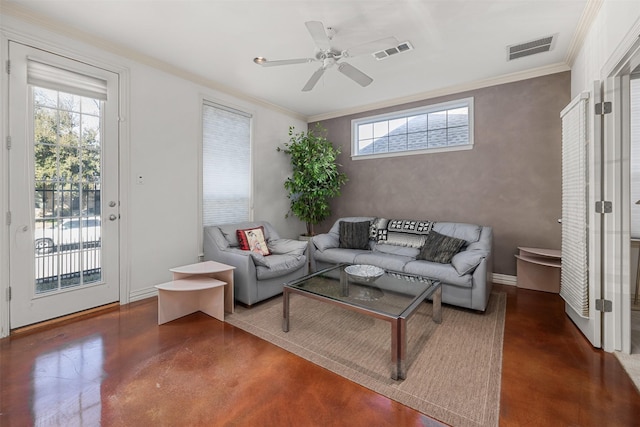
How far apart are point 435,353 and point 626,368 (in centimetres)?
122

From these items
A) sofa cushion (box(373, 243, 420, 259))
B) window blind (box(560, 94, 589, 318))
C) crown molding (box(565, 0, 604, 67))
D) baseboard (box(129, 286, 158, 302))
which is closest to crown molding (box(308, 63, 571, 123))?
crown molding (box(565, 0, 604, 67))

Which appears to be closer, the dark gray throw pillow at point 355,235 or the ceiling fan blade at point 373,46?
the ceiling fan blade at point 373,46

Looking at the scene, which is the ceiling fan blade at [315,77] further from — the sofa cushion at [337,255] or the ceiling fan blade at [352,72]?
the sofa cushion at [337,255]

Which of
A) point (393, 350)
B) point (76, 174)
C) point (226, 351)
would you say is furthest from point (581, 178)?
point (76, 174)

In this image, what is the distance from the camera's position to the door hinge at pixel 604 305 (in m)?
2.09

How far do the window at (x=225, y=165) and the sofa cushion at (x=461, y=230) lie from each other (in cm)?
293

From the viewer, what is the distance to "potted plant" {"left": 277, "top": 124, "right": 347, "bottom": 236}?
4609 mm

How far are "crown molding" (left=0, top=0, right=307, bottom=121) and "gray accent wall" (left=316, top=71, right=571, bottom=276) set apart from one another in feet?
9.01

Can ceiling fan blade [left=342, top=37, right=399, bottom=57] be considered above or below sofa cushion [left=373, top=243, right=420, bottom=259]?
above

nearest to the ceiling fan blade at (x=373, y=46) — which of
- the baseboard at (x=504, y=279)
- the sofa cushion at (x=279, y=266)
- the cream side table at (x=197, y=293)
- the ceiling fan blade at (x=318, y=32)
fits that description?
the ceiling fan blade at (x=318, y=32)

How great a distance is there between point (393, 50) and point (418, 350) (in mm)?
2968

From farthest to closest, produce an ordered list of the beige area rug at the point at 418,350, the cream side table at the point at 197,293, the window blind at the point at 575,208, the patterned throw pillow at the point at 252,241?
the patterned throw pillow at the point at 252,241 → the cream side table at the point at 197,293 → the window blind at the point at 575,208 → the beige area rug at the point at 418,350

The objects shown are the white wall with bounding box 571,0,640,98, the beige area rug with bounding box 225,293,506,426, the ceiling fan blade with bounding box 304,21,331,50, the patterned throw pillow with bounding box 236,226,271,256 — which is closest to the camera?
the beige area rug with bounding box 225,293,506,426

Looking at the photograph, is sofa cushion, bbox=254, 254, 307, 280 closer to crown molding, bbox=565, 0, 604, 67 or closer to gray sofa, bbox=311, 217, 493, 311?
gray sofa, bbox=311, 217, 493, 311
